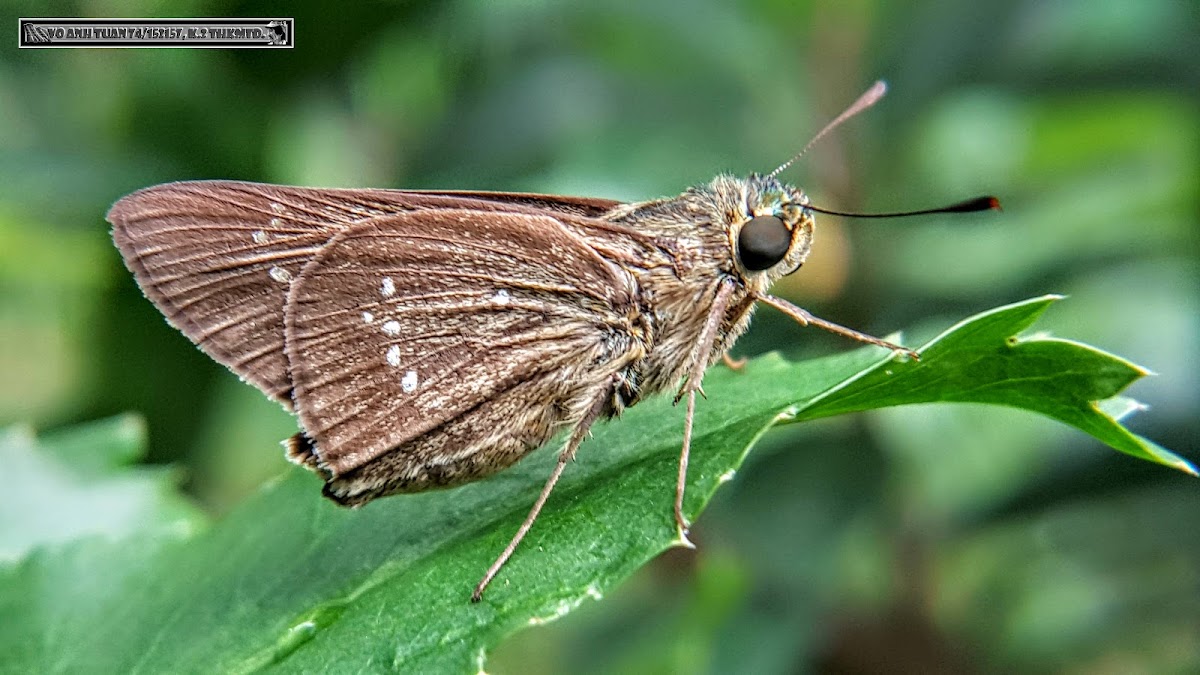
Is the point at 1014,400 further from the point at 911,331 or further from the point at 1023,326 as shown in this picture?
the point at 911,331

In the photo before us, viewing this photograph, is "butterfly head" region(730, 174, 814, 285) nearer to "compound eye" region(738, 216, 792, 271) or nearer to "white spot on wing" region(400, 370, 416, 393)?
"compound eye" region(738, 216, 792, 271)

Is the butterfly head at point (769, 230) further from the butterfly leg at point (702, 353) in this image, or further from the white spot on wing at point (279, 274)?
the white spot on wing at point (279, 274)

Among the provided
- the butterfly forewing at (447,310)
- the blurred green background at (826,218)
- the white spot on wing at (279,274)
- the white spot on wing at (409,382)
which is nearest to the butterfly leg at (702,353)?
the butterfly forewing at (447,310)

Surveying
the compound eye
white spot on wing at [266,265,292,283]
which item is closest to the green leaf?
the compound eye

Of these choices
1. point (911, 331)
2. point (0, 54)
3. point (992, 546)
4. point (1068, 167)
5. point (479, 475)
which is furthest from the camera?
point (0, 54)

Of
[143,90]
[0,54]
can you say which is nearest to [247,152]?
[143,90]
